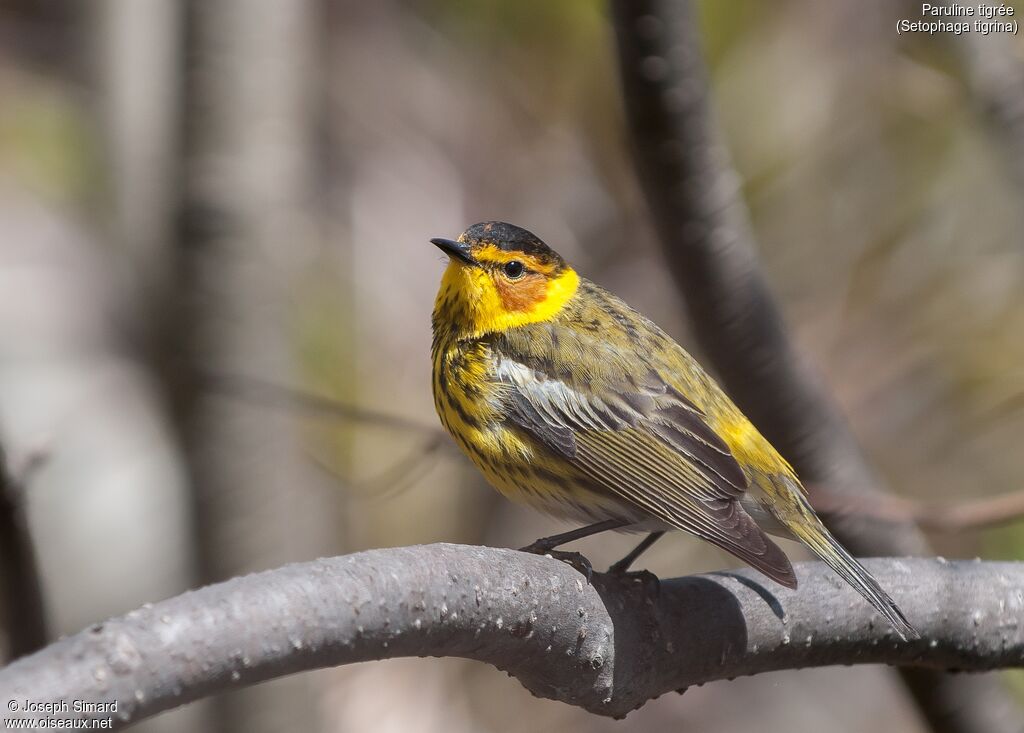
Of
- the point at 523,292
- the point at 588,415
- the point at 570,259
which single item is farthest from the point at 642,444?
the point at 570,259

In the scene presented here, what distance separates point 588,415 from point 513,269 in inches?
22.4

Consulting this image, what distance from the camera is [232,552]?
11.1ft

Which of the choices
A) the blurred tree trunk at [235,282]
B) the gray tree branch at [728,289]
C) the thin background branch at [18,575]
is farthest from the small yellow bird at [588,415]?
the thin background branch at [18,575]

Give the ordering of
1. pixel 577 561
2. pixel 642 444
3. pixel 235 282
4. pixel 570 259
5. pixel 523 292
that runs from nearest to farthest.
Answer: pixel 577 561, pixel 642 444, pixel 235 282, pixel 523 292, pixel 570 259

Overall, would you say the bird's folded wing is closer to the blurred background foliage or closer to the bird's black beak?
the bird's black beak

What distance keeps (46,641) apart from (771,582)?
1505 mm

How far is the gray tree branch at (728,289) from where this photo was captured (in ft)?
8.36

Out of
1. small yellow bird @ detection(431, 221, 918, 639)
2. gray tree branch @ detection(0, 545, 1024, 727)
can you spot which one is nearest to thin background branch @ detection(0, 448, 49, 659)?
gray tree branch @ detection(0, 545, 1024, 727)

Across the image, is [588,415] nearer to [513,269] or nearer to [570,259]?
[513,269]

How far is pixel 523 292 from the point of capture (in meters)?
3.49

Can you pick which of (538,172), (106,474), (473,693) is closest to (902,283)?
(538,172)

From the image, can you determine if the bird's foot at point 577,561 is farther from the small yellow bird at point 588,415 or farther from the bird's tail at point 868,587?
the bird's tail at point 868,587

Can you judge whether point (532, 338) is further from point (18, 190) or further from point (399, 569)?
point (18, 190)

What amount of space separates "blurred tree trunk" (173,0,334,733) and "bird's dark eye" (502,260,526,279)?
66 cm
